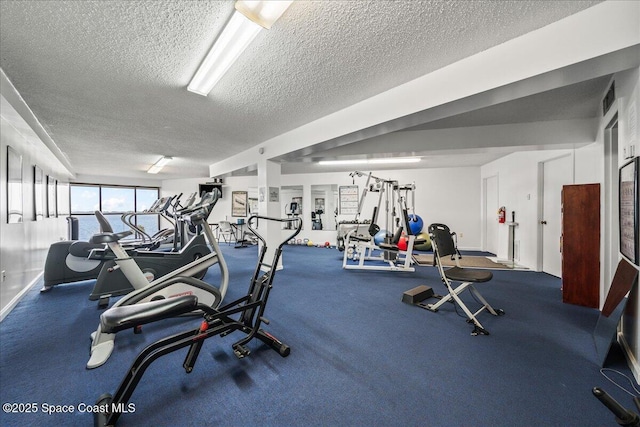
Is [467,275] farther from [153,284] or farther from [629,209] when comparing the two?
[153,284]

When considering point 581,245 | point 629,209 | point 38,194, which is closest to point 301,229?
point 629,209

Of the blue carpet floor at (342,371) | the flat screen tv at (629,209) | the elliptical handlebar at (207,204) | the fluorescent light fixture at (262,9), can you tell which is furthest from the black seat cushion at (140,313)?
the flat screen tv at (629,209)

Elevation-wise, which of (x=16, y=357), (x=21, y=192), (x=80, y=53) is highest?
(x=80, y=53)

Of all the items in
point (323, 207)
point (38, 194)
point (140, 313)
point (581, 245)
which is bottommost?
point (140, 313)

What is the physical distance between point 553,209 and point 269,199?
5128mm

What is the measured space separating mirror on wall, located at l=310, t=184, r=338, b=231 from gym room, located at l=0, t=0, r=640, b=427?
3628mm

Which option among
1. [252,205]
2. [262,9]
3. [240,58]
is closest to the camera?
[262,9]

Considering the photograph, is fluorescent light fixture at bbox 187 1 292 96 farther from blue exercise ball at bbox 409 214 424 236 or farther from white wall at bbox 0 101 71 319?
blue exercise ball at bbox 409 214 424 236

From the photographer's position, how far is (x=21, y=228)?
133 inches

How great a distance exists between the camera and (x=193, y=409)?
1.52 m

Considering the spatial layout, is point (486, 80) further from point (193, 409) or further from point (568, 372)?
point (193, 409)

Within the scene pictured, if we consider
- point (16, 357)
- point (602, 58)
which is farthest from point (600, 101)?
point (16, 357)

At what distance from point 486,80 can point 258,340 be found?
9.78ft

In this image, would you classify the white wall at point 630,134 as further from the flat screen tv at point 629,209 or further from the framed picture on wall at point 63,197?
the framed picture on wall at point 63,197
